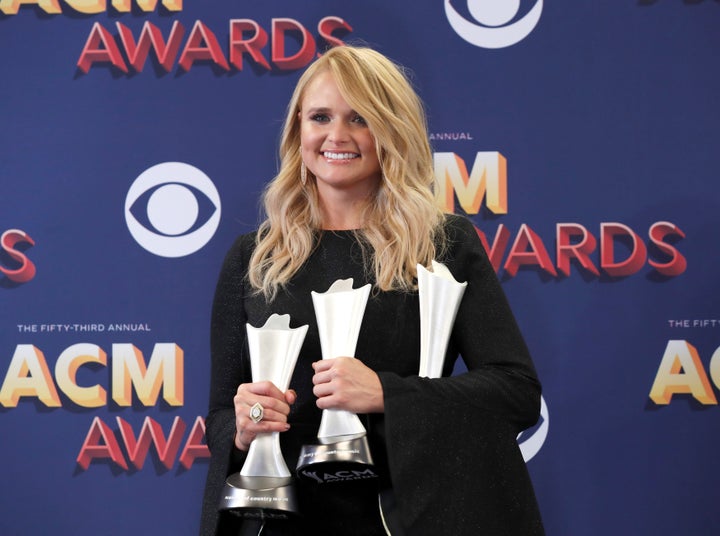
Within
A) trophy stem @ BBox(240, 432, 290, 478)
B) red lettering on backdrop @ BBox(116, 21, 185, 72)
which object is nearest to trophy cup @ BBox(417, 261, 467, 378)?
trophy stem @ BBox(240, 432, 290, 478)

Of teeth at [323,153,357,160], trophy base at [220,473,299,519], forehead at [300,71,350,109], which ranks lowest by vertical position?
trophy base at [220,473,299,519]

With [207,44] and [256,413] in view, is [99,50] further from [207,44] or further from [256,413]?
[256,413]

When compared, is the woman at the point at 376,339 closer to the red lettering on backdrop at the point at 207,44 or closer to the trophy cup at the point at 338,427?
the trophy cup at the point at 338,427

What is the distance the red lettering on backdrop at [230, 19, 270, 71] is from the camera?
2.70m

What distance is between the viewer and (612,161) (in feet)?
8.66

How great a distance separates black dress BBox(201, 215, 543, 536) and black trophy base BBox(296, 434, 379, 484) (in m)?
0.06

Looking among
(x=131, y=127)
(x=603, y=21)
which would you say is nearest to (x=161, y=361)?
(x=131, y=127)

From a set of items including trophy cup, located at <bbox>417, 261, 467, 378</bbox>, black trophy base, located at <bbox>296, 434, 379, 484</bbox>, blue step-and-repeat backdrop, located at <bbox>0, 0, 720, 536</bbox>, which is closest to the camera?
black trophy base, located at <bbox>296, 434, 379, 484</bbox>

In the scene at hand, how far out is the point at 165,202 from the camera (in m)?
2.72

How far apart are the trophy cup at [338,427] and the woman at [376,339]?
39mm

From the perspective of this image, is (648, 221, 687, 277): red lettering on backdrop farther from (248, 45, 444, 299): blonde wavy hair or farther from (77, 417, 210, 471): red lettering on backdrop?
(77, 417, 210, 471): red lettering on backdrop

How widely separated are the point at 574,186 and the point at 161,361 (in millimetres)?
1300

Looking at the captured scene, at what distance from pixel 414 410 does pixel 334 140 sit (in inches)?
21.8

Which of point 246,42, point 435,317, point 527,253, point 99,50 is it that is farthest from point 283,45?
point 435,317
